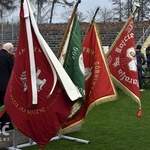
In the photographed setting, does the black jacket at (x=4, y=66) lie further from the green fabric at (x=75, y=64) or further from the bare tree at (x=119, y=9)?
the bare tree at (x=119, y=9)

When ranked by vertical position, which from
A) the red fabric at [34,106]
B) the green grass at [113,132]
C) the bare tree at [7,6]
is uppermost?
the bare tree at [7,6]

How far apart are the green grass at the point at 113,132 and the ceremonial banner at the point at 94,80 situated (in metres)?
0.50

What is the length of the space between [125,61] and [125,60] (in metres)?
0.03

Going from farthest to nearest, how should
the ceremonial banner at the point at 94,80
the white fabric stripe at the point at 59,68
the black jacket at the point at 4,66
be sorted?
the black jacket at the point at 4,66
the ceremonial banner at the point at 94,80
the white fabric stripe at the point at 59,68

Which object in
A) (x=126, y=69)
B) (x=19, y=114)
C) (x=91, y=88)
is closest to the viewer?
(x=19, y=114)

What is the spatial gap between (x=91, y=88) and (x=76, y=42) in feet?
3.03

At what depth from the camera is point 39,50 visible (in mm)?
5527

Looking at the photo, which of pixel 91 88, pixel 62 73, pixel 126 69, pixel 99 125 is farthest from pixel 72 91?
pixel 99 125

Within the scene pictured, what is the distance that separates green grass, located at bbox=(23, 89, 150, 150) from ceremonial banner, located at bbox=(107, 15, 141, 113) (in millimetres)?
858

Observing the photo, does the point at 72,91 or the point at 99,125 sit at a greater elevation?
the point at 72,91

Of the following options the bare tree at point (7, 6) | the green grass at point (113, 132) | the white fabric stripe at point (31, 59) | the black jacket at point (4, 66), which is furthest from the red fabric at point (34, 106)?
the bare tree at point (7, 6)

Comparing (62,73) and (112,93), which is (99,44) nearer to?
(112,93)

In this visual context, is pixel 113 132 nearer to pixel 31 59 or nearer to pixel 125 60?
pixel 125 60

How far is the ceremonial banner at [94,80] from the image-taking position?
664 centimetres
